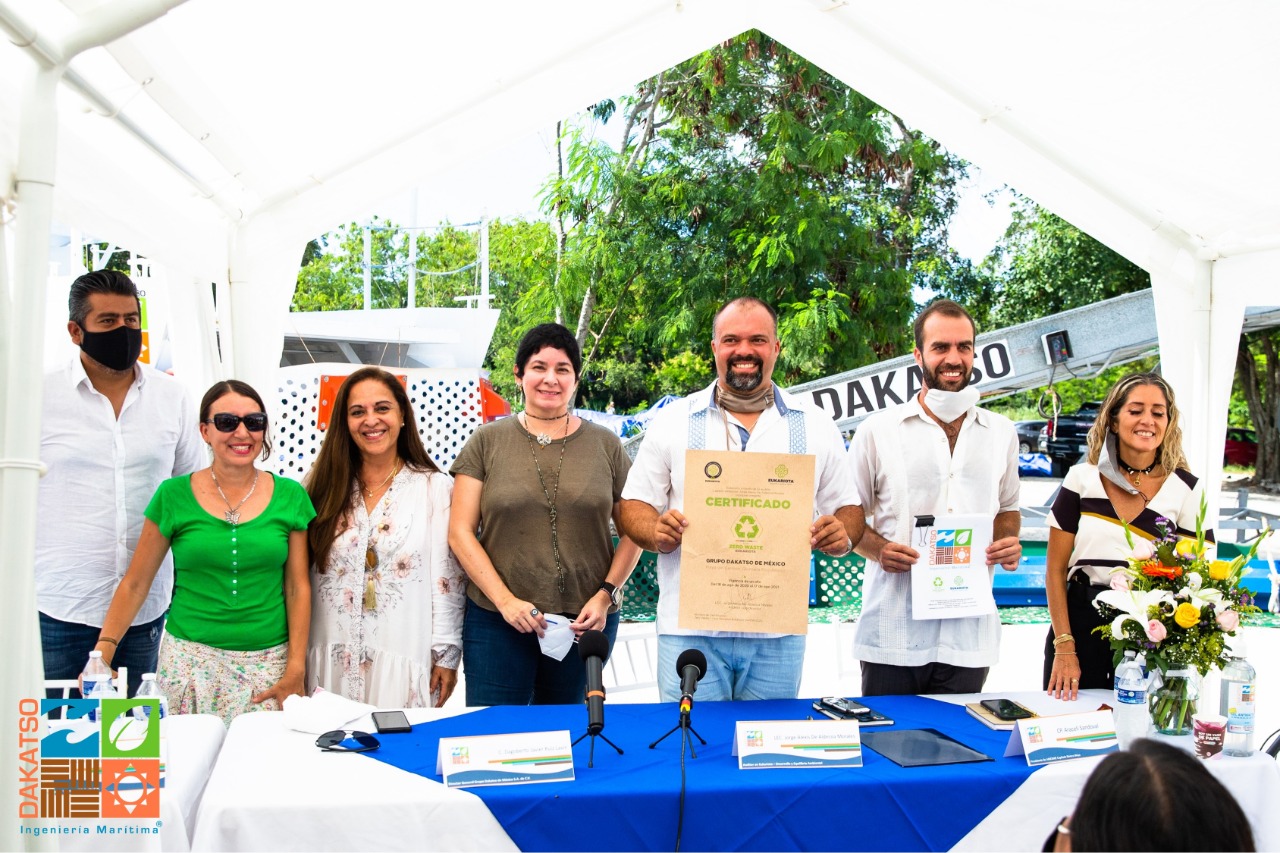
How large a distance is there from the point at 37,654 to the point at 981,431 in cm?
291

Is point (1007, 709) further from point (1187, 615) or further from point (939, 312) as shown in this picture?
point (939, 312)

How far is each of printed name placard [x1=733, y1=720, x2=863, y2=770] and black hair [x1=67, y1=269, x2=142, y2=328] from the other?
8.24 feet

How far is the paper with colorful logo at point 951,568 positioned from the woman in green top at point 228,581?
203 cm

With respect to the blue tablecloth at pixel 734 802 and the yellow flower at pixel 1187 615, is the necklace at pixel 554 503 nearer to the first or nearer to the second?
the blue tablecloth at pixel 734 802

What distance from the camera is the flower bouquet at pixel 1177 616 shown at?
2744 mm

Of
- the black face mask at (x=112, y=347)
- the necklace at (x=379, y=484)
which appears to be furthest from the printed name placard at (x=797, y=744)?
the black face mask at (x=112, y=347)

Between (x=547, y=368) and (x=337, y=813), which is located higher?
(x=547, y=368)

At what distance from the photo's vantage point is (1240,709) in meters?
2.65

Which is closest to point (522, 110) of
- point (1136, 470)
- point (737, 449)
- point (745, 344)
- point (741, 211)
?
point (745, 344)

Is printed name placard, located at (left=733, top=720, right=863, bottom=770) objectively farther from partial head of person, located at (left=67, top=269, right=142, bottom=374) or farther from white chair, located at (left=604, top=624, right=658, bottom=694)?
partial head of person, located at (left=67, top=269, right=142, bottom=374)

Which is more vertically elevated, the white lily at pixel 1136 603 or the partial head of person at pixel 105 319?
the partial head of person at pixel 105 319

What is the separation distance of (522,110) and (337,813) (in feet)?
12.7

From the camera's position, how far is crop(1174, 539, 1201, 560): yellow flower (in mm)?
2826

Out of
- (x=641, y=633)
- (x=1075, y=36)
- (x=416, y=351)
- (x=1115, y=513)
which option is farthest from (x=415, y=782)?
(x=416, y=351)
